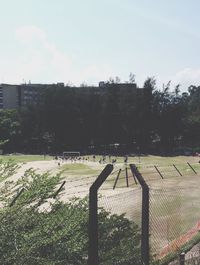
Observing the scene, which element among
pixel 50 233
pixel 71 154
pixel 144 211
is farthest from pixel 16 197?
pixel 71 154

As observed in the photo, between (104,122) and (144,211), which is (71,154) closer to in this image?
(104,122)

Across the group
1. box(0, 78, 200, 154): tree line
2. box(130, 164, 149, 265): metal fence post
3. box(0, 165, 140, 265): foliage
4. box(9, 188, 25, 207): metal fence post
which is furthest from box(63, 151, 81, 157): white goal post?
box(130, 164, 149, 265): metal fence post

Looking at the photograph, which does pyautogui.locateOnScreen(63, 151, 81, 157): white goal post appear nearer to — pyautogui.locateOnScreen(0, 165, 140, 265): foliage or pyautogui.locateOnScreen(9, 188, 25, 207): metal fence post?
pyautogui.locateOnScreen(0, 165, 140, 265): foliage

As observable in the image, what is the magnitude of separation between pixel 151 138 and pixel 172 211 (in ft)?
325

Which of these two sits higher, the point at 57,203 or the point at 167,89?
the point at 167,89

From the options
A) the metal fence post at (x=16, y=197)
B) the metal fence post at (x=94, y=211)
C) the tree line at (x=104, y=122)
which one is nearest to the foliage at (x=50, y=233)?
the metal fence post at (x=16, y=197)

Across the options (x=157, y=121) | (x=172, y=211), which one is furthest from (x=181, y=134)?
(x=172, y=211)

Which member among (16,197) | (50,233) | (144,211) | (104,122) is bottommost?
(50,233)

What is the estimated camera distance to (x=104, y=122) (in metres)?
114

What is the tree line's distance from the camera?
115 meters

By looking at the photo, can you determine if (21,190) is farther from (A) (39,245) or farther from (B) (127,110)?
(B) (127,110)

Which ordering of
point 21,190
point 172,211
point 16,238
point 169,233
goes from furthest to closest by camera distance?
point 172,211
point 169,233
point 21,190
point 16,238

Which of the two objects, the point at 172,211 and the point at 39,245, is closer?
the point at 39,245

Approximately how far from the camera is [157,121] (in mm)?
117438
